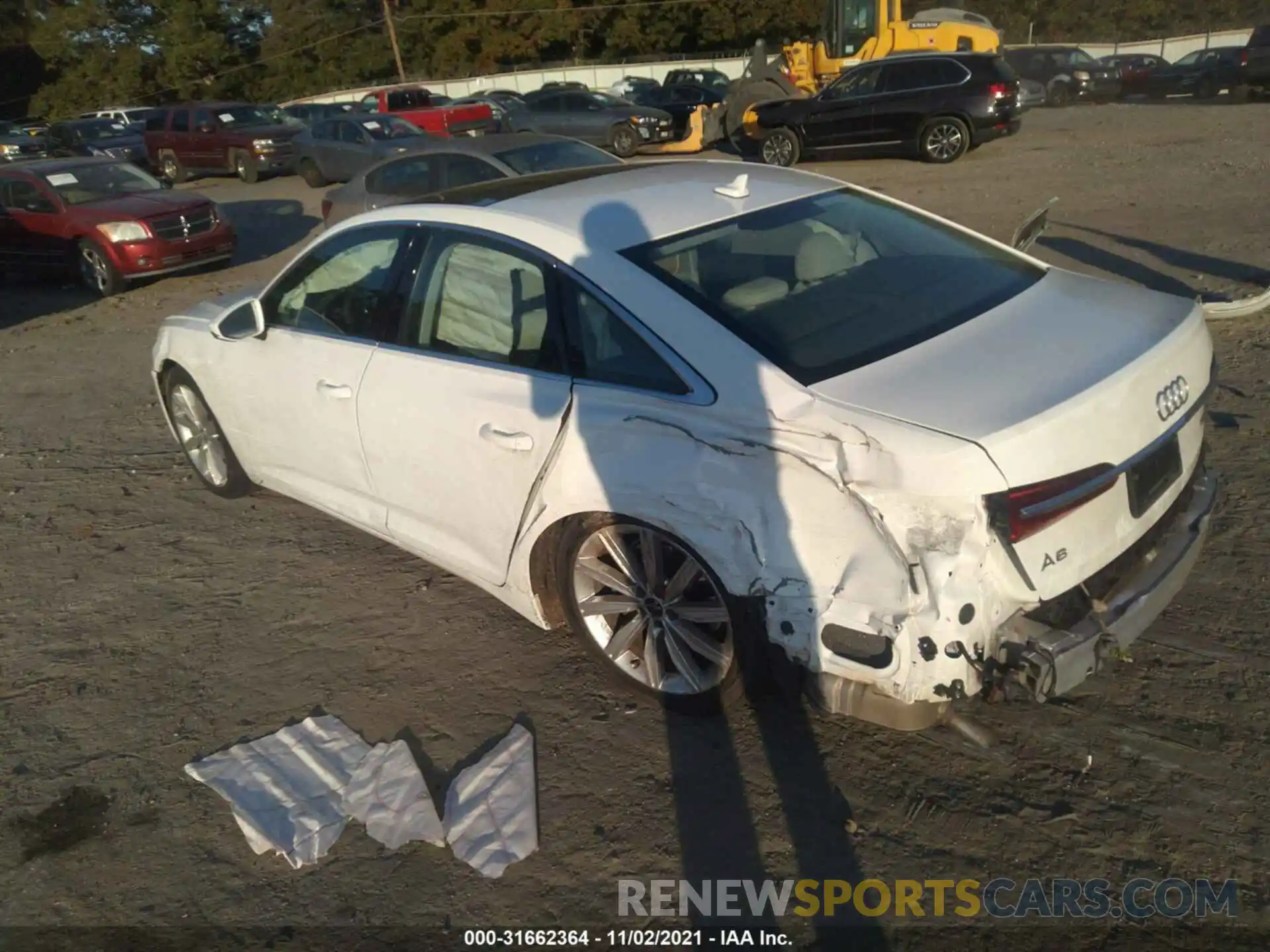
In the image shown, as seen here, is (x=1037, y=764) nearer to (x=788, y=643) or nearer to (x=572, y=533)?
(x=788, y=643)

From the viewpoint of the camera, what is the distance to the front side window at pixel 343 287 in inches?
165

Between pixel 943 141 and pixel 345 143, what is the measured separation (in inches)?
477

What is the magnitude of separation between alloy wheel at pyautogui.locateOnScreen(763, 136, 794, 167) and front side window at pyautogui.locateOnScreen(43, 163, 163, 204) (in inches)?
426

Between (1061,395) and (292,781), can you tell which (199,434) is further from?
(1061,395)

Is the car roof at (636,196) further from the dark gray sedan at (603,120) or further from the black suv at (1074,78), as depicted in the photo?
the black suv at (1074,78)

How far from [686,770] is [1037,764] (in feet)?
3.52

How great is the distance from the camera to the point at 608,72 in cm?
4872

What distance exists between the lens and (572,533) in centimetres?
346

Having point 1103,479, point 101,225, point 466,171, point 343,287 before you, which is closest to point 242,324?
point 343,287

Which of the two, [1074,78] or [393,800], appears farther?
[1074,78]

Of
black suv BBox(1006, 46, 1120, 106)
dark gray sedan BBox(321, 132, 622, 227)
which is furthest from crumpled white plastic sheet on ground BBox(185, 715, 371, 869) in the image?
black suv BBox(1006, 46, 1120, 106)

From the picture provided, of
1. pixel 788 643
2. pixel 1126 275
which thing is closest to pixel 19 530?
pixel 788 643

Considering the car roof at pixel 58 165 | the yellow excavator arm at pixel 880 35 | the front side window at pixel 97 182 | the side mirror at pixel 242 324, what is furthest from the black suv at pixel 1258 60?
the side mirror at pixel 242 324

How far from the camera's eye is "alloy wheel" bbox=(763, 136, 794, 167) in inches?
774
